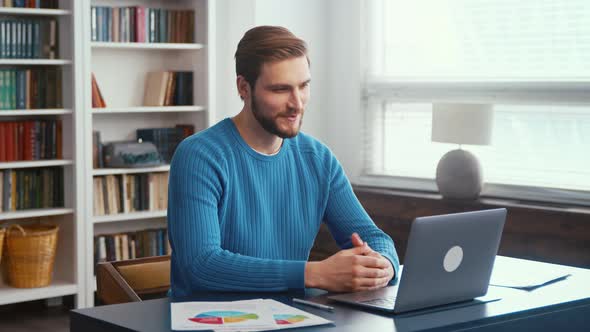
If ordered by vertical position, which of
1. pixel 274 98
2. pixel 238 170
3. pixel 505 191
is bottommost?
pixel 505 191

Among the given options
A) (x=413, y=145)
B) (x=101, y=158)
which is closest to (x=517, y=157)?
(x=413, y=145)

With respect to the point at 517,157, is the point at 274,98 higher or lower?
higher

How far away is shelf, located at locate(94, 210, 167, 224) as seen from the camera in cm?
491

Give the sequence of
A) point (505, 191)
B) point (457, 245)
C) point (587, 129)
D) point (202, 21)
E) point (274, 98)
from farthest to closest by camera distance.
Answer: point (202, 21) < point (505, 191) < point (587, 129) < point (274, 98) < point (457, 245)

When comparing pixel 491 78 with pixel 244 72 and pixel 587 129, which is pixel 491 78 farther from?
pixel 244 72

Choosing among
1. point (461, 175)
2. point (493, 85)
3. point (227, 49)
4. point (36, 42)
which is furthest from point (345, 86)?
point (36, 42)

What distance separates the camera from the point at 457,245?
1961mm

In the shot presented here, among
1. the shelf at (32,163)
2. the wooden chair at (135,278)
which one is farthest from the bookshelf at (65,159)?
the wooden chair at (135,278)

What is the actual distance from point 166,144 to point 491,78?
1.91 meters

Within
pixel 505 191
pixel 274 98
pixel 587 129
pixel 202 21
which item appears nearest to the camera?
pixel 274 98

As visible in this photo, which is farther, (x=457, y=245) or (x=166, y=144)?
(x=166, y=144)

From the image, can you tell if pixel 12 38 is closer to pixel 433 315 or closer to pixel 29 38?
pixel 29 38

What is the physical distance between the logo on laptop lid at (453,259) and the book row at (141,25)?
3.35 m

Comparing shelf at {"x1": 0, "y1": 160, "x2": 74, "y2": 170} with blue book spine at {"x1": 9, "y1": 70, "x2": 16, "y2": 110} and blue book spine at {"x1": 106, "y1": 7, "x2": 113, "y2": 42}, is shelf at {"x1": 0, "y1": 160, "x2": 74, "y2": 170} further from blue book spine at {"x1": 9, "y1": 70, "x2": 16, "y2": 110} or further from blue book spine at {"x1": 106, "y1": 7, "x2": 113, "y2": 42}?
blue book spine at {"x1": 106, "y1": 7, "x2": 113, "y2": 42}
